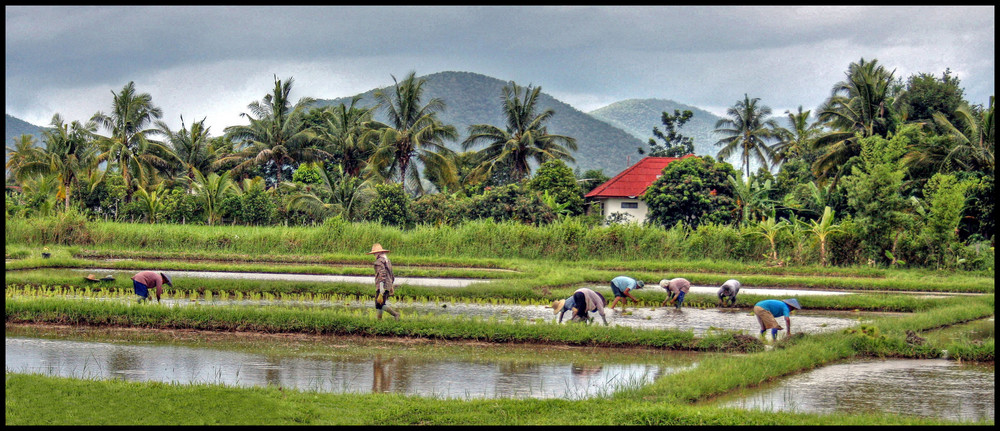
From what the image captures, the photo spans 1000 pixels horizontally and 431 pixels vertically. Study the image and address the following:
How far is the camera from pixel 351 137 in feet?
146

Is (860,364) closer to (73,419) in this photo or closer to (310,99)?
(73,419)

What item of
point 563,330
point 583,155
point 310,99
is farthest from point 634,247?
point 583,155

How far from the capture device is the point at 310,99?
4962cm

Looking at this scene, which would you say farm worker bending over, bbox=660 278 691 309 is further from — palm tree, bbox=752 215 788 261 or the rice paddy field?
palm tree, bbox=752 215 788 261

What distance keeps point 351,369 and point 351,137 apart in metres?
35.7

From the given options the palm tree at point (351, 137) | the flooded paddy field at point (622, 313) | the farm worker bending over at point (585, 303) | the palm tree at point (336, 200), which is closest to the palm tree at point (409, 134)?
the palm tree at point (351, 137)

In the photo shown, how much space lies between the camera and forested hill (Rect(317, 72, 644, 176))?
434ft

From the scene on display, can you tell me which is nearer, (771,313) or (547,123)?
(771,313)

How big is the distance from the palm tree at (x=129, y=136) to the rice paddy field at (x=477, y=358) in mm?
23171

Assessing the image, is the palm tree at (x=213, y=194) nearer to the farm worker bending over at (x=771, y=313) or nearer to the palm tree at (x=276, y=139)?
the palm tree at (x=276, y=139)

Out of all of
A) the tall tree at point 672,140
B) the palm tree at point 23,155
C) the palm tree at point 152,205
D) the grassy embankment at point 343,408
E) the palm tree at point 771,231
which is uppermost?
the tall tree at point 672,140

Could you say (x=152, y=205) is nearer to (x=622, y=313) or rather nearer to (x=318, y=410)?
(x=622, y=313)

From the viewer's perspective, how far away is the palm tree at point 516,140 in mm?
46094

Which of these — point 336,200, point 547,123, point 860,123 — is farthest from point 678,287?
point 547,123
